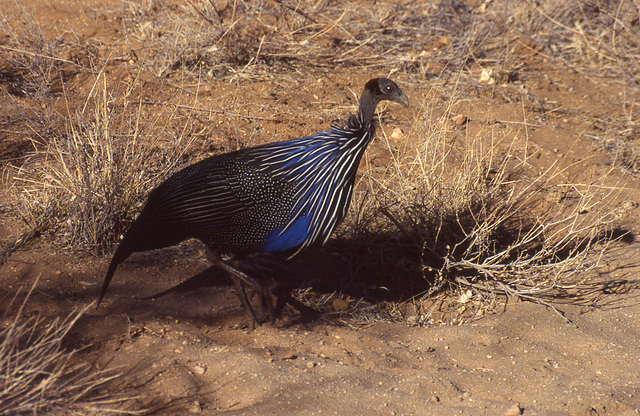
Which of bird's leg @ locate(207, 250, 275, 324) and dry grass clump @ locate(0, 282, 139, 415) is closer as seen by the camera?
dry grass clump @ locate(0, 282, 139, 415)

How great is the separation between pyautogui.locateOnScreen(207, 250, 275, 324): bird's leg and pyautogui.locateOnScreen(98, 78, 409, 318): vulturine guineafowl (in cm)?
2

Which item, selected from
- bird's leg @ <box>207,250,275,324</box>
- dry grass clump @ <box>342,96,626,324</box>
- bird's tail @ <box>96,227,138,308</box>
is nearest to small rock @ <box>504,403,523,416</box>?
dry grass clump @ <box>342,96,626,324</box>

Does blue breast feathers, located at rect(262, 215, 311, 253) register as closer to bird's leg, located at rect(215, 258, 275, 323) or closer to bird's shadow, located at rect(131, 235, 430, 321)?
bird's leg, located at rect(215, 258, 275, 323)

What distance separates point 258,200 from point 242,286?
577mm

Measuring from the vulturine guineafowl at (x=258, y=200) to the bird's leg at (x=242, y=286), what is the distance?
0.02 m

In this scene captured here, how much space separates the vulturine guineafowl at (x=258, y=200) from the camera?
334 centimetres

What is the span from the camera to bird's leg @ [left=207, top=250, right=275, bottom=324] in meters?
3.52

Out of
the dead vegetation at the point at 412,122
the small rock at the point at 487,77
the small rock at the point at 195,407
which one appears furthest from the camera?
the small rock at the point at 487,77

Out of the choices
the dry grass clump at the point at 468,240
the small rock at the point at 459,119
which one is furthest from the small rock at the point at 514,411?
the small rock at the point at 459,119

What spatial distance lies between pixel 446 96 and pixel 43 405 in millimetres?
4737

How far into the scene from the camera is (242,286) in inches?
143

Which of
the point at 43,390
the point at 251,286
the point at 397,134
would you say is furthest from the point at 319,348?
the point at 397,134

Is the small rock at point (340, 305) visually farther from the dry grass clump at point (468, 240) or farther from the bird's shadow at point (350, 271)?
the dry grass clump at point (468, 240)

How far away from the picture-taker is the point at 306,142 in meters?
3.47
